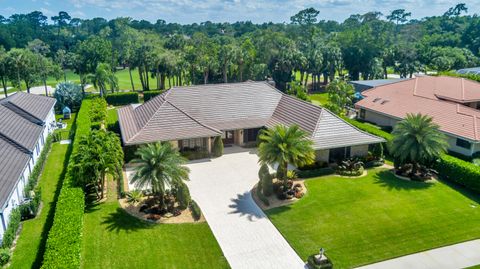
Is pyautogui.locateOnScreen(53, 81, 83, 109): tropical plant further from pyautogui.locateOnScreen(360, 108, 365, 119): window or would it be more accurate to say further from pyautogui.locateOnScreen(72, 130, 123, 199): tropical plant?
pyautogui.locateOnScreen(360, 108, 365, 119): window

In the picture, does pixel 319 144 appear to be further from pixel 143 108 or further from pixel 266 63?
pixel 266 63

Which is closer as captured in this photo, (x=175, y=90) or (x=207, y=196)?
(x=207, y=196)

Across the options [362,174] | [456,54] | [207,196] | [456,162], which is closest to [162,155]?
[207,196]

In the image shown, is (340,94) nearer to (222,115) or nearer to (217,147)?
(222,115)

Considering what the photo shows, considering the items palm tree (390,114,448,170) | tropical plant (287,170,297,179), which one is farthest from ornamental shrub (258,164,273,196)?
palm tree (390,114,448,170)

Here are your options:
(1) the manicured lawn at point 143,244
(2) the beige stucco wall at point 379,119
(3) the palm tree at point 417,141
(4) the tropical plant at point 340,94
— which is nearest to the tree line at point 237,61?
(4) the tropical plant at point 340,94
